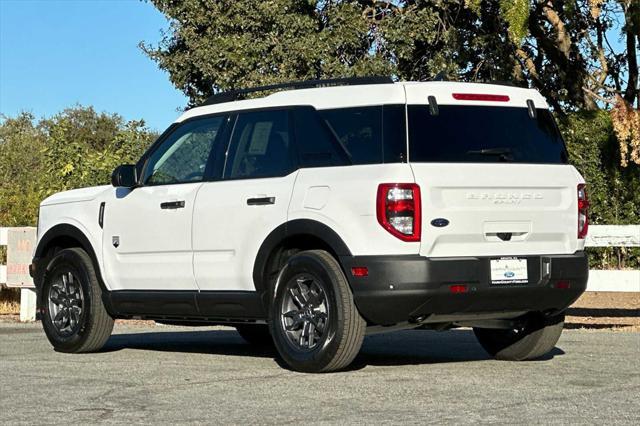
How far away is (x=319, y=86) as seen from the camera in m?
9.90

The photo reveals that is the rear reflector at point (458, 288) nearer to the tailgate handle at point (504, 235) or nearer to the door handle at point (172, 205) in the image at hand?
the tailgate handle at point (504, 235)

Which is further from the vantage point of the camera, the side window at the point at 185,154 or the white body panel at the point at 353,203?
the side window at the point at 185,154

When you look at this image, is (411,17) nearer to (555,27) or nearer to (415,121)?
(555,27)

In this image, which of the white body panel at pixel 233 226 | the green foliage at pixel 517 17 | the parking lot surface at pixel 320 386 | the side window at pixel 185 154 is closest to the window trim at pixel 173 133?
the side window at pixel 185 154

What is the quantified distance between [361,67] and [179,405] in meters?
15.0

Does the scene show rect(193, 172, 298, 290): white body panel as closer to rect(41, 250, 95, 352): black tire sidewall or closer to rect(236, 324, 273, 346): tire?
rect(41, 250, 95, 352): black tire sidewall

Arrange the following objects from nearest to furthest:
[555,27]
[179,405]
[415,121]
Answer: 1. [179,405]
2. [415,121]
3. [555,27]

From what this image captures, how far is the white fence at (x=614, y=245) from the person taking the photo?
560 inches

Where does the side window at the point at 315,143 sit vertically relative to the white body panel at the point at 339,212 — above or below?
above

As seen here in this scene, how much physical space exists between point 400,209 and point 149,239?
2709mm

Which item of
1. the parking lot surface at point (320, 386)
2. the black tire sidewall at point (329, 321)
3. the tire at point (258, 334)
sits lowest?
the parking lot surface at point (320, 386)

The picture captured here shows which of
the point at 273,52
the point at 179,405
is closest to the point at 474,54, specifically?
the point at 273,52

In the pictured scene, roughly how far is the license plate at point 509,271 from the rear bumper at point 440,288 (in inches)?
1.5

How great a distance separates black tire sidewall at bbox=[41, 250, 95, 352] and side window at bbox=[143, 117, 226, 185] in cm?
101
